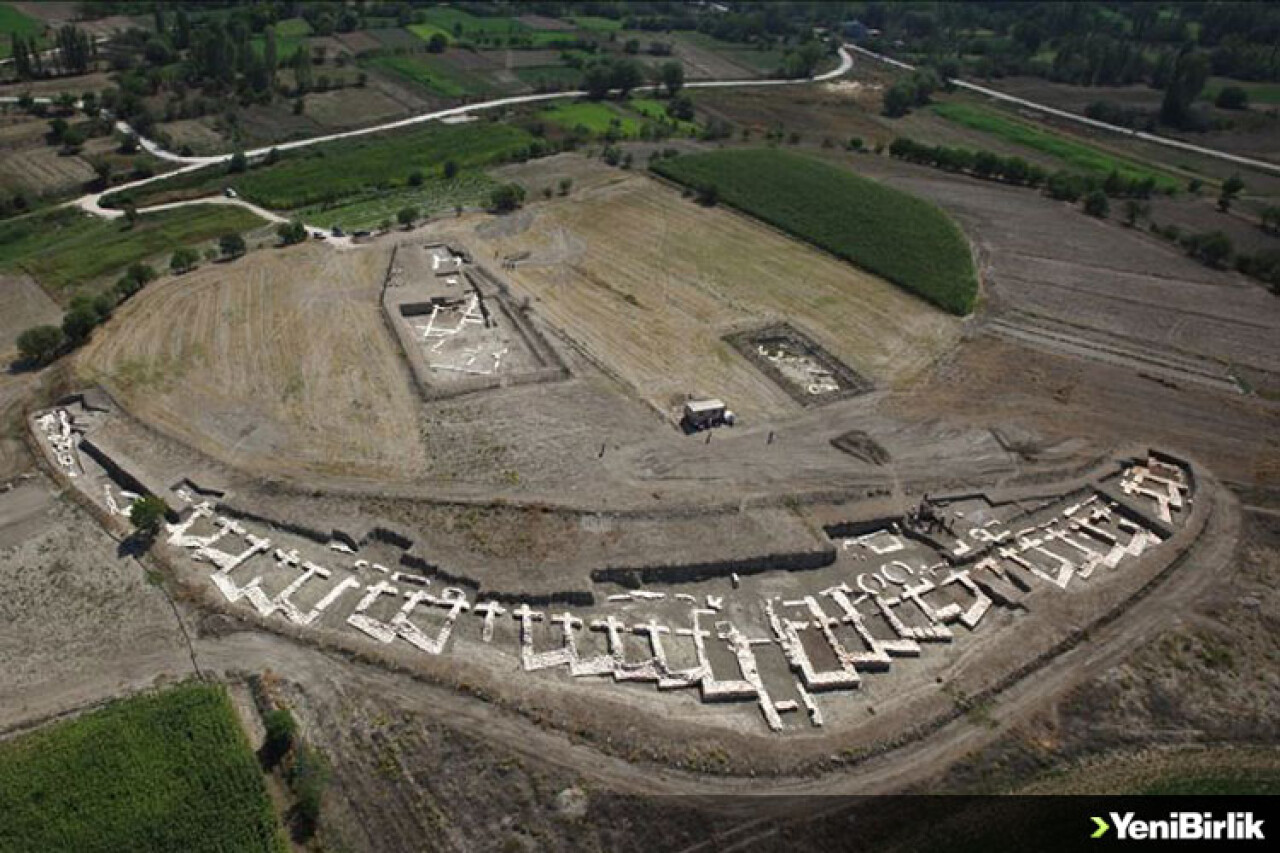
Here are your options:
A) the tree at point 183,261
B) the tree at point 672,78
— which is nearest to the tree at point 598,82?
the tree at point 672,78

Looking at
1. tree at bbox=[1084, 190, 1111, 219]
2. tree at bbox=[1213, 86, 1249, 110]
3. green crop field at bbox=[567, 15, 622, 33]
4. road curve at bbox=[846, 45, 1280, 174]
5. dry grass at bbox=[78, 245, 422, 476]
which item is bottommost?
dry grass at bbox=[78, 245, 422, 476]

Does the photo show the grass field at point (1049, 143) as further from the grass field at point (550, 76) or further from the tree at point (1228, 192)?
the grass field at point (550, 76)

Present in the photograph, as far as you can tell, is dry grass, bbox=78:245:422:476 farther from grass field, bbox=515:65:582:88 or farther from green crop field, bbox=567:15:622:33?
green crop field, bbox=567:15:622:33

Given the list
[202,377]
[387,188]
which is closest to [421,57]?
[387,188]

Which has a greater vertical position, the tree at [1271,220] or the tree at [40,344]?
the tree at [1271,220]

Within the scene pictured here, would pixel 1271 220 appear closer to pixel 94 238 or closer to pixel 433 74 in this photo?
pixel 433 74

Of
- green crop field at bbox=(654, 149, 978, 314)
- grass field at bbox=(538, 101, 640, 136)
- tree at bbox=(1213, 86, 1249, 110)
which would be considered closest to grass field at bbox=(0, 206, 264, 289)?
green crop field at bbox=(654, 149, 978, 314)

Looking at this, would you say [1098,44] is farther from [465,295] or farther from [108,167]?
[108,167]
